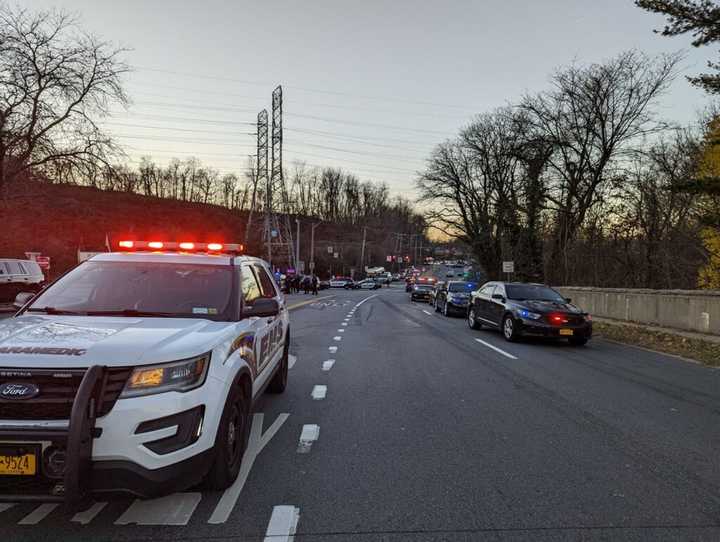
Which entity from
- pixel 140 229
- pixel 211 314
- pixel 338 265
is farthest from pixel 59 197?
pixel 338 265

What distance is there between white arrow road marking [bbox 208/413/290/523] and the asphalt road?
0.03m

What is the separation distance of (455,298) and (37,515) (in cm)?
2042

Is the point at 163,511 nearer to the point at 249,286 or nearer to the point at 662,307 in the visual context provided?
the point at 249,286

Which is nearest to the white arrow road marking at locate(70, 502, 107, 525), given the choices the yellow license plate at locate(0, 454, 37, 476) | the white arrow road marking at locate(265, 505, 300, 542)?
the yellow license plate at locate(0, 454, 37, 476)

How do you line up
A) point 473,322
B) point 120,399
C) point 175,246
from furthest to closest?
point 473,322
point 175,246
point 120,399

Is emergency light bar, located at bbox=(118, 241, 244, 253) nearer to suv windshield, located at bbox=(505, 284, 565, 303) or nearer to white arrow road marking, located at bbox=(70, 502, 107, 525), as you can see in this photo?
white arrow road marking, located at bbox=(70, 502, 107, 525)

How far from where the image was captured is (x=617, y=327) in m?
17.3

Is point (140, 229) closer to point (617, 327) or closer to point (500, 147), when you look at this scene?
point (500, 147)

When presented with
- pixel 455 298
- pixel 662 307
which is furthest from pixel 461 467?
pixel 455 298

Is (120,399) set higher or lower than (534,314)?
higher

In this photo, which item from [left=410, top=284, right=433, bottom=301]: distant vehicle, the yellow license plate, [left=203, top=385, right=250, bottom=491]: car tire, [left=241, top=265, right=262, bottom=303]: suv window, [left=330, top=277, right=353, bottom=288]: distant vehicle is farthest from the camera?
[left=330, top=277, right=353, bottom=288]: distant vehicle

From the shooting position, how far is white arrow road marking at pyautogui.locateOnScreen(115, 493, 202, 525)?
3.40 m

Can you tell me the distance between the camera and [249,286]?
223 inches

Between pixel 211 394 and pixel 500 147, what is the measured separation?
4562 cm
